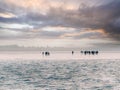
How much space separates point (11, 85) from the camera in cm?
4338

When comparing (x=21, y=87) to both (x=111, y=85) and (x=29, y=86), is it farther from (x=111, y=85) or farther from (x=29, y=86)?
(x=111, y=85)

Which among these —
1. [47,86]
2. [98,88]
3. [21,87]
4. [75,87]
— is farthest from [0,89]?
[98,88]

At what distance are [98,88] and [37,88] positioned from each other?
8939 millimetres

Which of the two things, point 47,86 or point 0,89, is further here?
point 47,86

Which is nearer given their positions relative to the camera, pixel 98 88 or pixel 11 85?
pixel 98 88

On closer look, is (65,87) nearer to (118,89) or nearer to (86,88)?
(86,88)

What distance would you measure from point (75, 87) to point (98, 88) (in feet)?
11.1

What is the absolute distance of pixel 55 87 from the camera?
4191 centimetres

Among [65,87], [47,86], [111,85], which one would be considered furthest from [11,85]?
[111,85]

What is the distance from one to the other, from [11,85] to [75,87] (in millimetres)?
10090

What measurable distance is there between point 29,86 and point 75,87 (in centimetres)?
707

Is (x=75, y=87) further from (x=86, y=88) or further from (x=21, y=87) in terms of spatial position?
(x=21, y=87)

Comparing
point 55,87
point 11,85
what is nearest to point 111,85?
point 55,87

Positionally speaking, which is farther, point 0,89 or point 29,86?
point 29,86
